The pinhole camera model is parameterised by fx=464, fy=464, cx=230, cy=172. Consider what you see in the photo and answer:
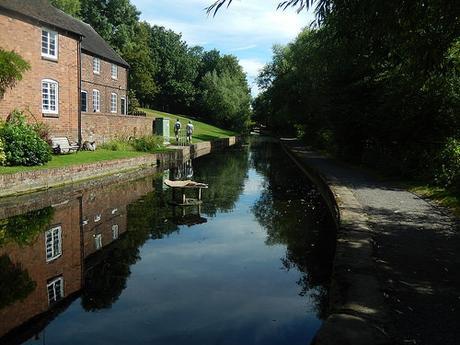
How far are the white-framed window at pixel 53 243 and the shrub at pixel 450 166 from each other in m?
10.4

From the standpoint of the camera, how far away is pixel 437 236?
8.85m

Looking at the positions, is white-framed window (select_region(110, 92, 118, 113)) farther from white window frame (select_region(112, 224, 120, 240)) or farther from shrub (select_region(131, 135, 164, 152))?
white window frame (select_region(112, 224, 120, 240))

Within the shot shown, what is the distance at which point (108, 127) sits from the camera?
27.7 m

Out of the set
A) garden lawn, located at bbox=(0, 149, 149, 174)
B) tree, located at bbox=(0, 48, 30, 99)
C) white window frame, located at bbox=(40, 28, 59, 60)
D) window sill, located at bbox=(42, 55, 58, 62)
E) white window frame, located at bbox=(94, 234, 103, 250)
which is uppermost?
white window frame, located at bbox=(40, 28, 59, 60)

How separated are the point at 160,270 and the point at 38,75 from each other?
57.9ft

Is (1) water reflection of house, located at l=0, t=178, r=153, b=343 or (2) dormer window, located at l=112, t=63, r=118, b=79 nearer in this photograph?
(1) water reflection of house, located at l=0, t=178, r=153, b=343

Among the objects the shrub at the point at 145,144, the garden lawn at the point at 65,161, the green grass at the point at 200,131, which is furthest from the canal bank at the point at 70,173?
the green grass at the point at 200,131

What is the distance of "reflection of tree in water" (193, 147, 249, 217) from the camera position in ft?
A: 48.5

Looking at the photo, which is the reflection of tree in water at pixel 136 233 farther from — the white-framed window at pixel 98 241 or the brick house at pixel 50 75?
the brick house at pixel 50 75

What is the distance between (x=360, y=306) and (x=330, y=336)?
39.6 inches

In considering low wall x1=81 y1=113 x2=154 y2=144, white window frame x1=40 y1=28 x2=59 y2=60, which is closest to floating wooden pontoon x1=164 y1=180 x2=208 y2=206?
white window frame x1=40 y1=28 x2=59 y2=60

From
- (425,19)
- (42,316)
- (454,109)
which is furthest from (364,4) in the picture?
(454,109)

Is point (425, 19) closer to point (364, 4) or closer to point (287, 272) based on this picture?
point (364, 4)

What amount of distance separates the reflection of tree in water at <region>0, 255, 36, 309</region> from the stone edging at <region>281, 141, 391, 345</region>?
15.0 ft
